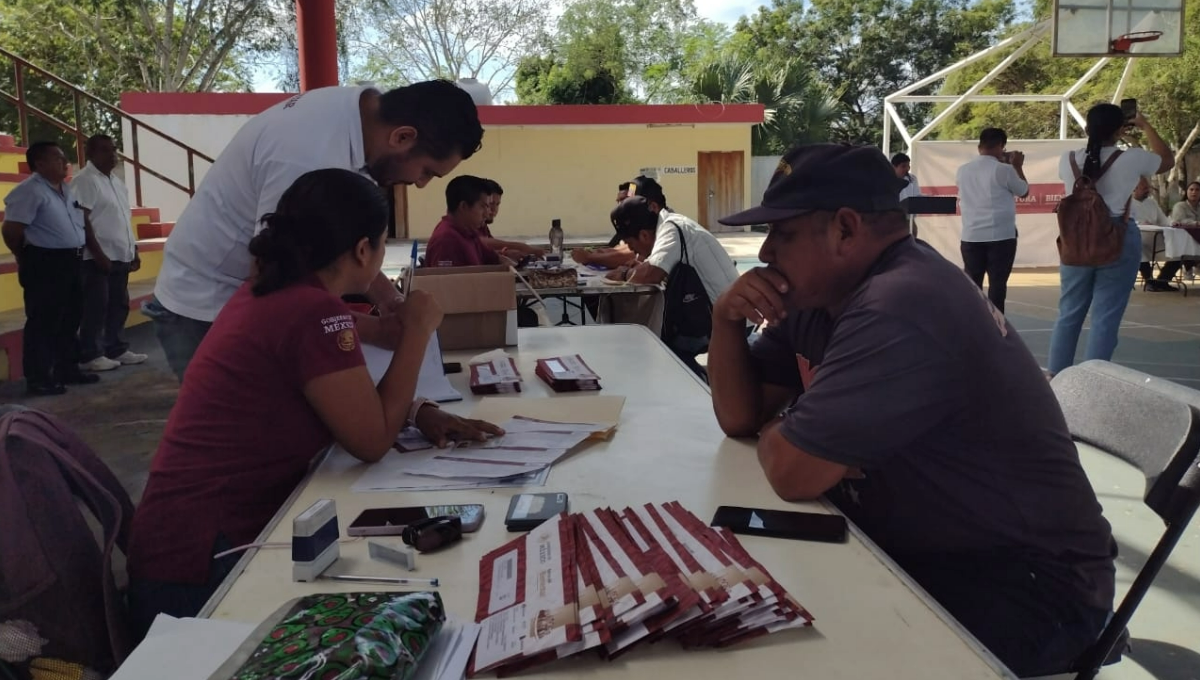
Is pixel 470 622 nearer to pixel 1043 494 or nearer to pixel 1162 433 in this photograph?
pixel 1043 494

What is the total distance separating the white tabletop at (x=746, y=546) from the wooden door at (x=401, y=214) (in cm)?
1876

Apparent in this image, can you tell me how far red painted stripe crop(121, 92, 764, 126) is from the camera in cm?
1742

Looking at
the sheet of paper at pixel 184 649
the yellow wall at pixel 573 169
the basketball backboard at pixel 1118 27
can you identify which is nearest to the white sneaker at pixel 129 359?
the sheet of paper at pixel 184 649

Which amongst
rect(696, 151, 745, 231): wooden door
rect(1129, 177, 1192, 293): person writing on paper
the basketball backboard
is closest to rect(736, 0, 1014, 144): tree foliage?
rect(696, 151, 745, 231): wooden door

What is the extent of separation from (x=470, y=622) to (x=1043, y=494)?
903mm

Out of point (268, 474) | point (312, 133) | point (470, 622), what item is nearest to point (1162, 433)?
point (470, 622)

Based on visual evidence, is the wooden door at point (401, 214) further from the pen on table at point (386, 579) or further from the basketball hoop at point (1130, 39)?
the pen on table at point (386, 579)

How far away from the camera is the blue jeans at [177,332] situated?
2.31 metres

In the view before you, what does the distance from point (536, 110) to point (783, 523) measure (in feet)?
61.4

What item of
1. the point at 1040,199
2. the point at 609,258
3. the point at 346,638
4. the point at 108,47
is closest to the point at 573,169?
the point at 1040,199

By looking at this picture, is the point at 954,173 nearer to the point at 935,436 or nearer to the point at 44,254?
the point at 44,254

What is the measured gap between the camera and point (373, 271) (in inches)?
74.6

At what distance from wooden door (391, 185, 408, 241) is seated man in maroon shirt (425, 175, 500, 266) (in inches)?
604

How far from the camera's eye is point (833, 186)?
1466 mm
